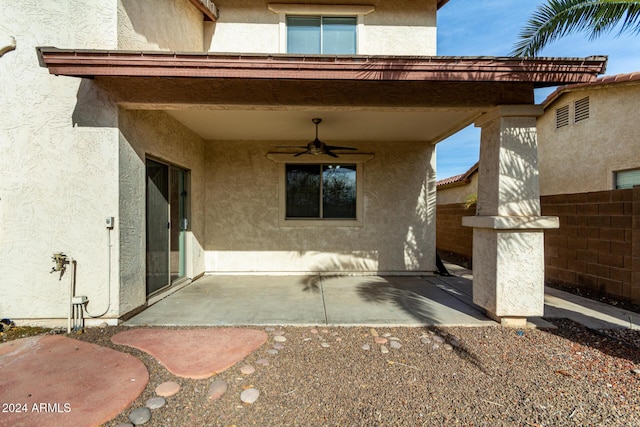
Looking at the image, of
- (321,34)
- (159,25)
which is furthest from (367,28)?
→ (159,25)

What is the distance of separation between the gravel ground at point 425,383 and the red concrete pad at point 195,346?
102 millimetres

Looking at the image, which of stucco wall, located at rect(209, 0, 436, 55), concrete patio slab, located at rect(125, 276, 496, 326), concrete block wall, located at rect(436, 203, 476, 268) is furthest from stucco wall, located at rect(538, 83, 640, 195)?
concrete patio slab, located at rect(125, 276, 496, 326)

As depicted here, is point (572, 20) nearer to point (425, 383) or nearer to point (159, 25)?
point (425, 383)

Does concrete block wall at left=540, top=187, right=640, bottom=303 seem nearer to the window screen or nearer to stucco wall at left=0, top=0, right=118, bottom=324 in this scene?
the window screen

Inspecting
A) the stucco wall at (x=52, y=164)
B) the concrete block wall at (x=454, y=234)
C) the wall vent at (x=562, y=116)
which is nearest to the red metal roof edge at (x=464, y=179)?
the concrete block wall at (x=454, y=234)

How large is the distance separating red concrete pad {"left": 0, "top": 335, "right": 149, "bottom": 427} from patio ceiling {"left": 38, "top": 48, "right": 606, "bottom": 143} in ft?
10.3

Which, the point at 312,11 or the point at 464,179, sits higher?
the point at 312,11

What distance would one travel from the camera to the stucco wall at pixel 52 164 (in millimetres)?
3719

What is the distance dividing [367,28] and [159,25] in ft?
14.4

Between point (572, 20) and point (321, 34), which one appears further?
point (321, 34)

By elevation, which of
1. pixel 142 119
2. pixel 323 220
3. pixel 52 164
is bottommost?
pixel 323 220

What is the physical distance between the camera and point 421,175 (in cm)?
700

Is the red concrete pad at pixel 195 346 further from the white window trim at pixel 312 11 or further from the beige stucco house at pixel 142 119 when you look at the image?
the white window trim at pixel 312 11

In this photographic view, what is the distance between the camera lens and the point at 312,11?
6.60 meters
